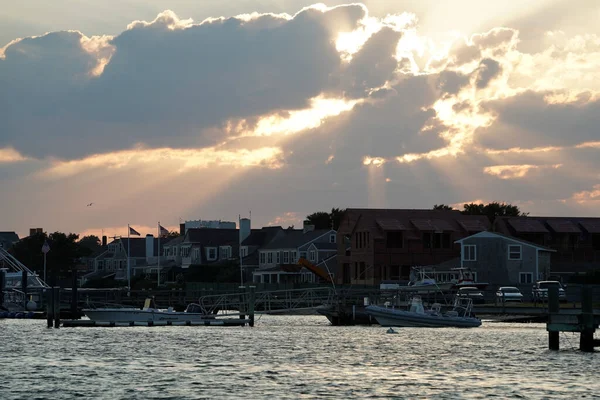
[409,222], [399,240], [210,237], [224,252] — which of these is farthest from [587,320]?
[210,237]

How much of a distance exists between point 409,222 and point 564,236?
1850 cm

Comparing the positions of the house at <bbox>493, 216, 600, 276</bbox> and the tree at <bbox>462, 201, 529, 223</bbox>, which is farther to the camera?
the tree at <bbox>462, 201, 529, 223</bbox>

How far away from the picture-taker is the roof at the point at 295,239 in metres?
153

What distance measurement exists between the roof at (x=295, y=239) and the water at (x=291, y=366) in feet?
278

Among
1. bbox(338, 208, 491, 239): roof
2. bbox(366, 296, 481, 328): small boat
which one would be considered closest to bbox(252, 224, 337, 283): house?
bbox(338, 208, 491, 239): roof

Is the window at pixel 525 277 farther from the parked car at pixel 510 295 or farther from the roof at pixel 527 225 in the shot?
the parked car at pixel 510 295

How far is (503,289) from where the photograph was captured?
96562 millimetres

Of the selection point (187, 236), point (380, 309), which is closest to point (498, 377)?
point (380, 309)

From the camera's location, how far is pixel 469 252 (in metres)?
116

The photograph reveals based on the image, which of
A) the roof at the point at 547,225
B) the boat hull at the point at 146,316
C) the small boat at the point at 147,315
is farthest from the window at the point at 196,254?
the boat hull at the point at 146,316

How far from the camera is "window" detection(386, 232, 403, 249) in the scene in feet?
409

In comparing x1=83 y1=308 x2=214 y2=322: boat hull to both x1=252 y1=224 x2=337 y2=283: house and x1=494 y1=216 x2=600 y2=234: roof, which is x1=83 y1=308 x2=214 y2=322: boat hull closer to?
x1=494 y1=216 x2=600 y2=234: roof

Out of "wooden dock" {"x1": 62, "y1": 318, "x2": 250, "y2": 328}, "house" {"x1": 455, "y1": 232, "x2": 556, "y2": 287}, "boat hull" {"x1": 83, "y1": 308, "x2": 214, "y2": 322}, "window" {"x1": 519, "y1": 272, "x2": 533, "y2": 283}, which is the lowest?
"wooden dock" {"x1": 62, "y1": 318, "x2": 250, "y2": 328}

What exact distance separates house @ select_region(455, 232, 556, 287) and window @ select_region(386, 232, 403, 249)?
1197 centimetres
